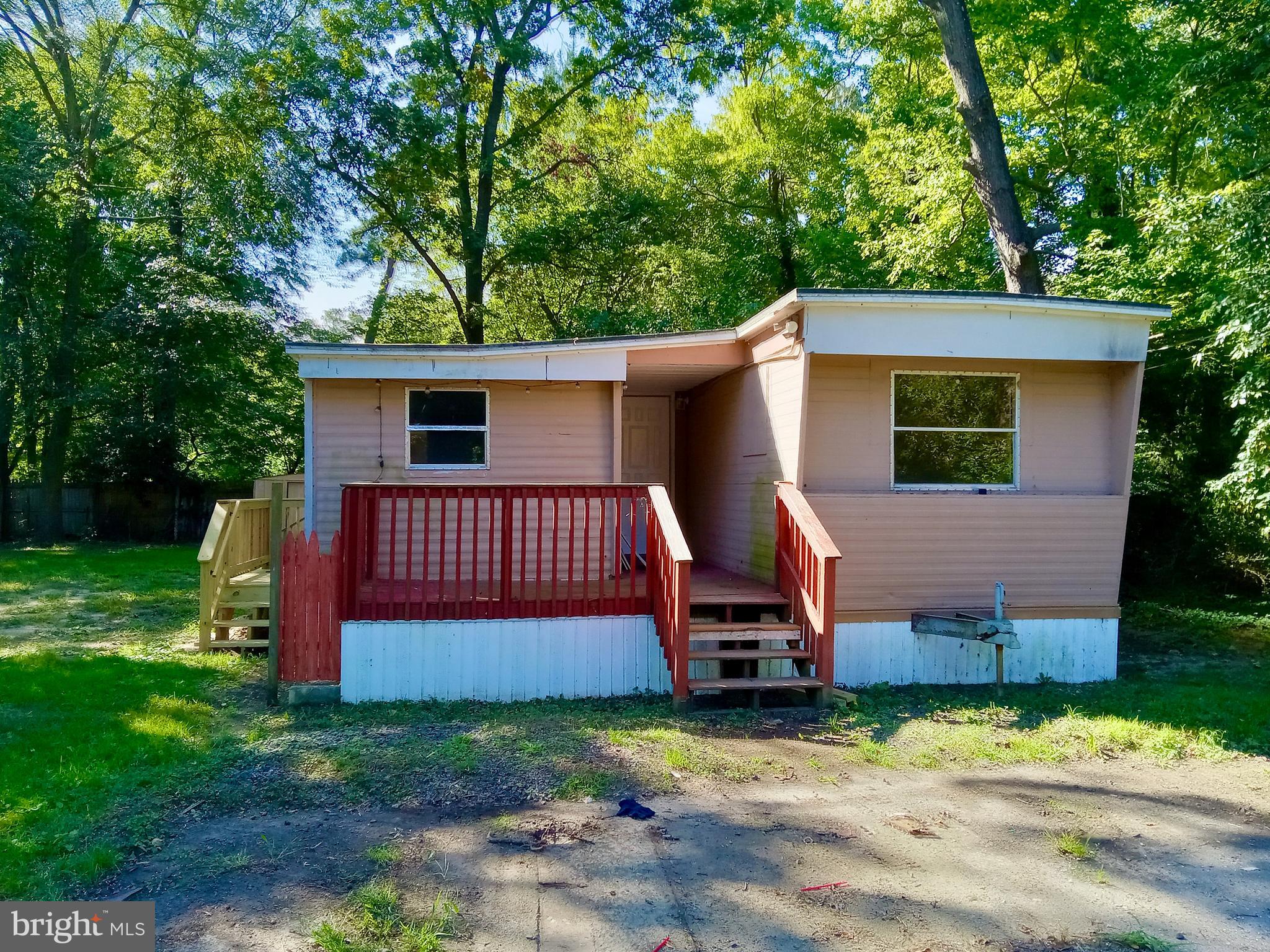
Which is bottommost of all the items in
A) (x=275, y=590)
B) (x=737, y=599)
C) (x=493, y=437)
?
(x=737, y=599)

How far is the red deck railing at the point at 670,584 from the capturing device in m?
6.12

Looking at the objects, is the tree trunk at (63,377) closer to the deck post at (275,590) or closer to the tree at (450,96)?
the tree at (450,96)

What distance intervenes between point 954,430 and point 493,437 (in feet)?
14.2

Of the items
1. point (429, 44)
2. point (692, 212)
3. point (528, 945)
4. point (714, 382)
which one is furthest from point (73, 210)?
point (528, 945)

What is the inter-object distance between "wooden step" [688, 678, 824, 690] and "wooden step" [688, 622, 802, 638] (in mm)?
369

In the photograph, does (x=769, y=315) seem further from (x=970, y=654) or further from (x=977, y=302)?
(x=970, y=654)

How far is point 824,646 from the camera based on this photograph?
6.32 meters

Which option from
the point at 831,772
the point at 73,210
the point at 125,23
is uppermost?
the point at 125,23

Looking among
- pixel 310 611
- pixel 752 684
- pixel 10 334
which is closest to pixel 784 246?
pixel 752 684

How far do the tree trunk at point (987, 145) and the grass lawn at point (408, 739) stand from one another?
231 inches

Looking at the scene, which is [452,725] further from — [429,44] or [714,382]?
[429,44]

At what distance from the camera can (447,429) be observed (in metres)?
8.07

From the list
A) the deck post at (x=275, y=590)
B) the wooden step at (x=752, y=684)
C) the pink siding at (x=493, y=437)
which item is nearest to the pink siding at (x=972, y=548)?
the wooden step at (x=752, y=684)

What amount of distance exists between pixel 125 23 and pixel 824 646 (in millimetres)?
23626
